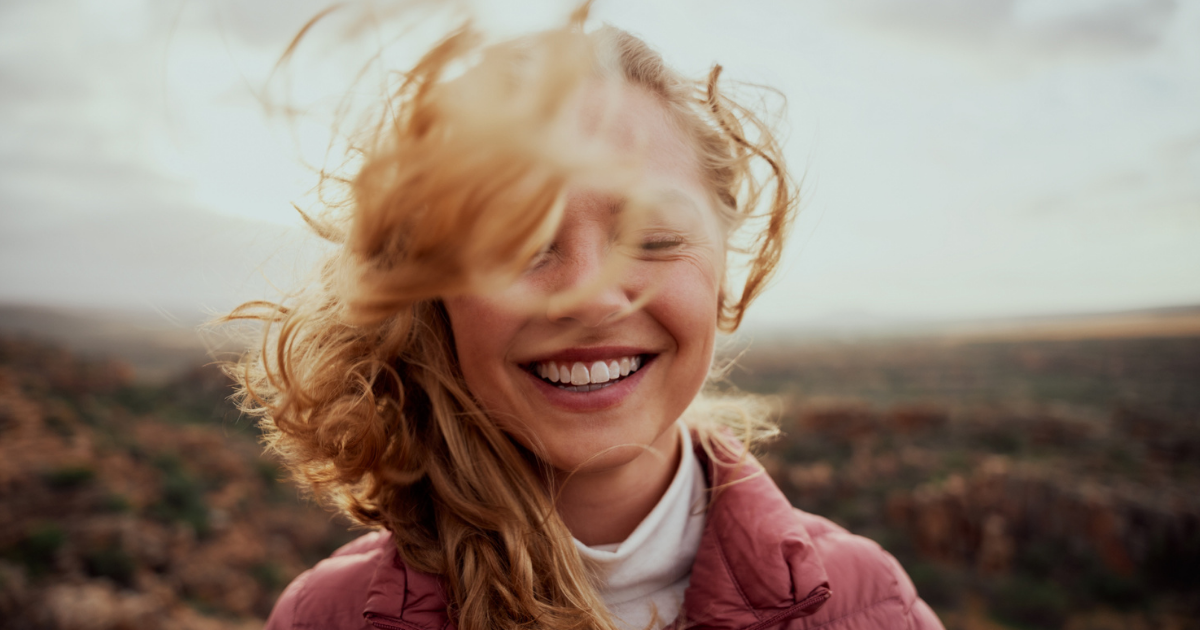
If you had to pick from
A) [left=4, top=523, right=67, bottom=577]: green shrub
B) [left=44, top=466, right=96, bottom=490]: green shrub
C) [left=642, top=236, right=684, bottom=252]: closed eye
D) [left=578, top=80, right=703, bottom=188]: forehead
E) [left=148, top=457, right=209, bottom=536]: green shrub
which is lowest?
[left=148, top=457, right=209, bottom=536]: green shrub

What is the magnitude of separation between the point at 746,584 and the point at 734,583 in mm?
33

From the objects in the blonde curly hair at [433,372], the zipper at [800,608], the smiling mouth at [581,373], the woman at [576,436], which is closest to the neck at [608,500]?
the woman at [576,436]

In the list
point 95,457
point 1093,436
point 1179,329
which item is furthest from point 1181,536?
point 1179,329

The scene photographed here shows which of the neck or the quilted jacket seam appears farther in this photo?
the neck

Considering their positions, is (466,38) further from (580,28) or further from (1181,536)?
(1181,536)

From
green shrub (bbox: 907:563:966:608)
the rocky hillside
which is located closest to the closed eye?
the rocky hillside

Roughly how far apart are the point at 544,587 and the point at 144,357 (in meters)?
28.4

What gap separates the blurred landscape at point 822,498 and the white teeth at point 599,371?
1.34 metres

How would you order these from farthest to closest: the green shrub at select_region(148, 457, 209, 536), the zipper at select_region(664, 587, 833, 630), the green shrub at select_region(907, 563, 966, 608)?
the green shrub at select_region(148, 457, 209, 536) → the green shrub at select_region(907, 563, 966, 608) → the zipper at select_region(664, 587, 833, 630)

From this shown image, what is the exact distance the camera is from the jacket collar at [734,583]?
1.57 meters

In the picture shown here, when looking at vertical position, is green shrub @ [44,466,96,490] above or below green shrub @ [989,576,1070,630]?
above

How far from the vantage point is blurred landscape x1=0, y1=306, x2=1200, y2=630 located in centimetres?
744

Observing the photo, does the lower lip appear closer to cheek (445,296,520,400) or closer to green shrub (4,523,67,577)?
cheek (445,296,520,400)

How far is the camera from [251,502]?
36.4 feet
